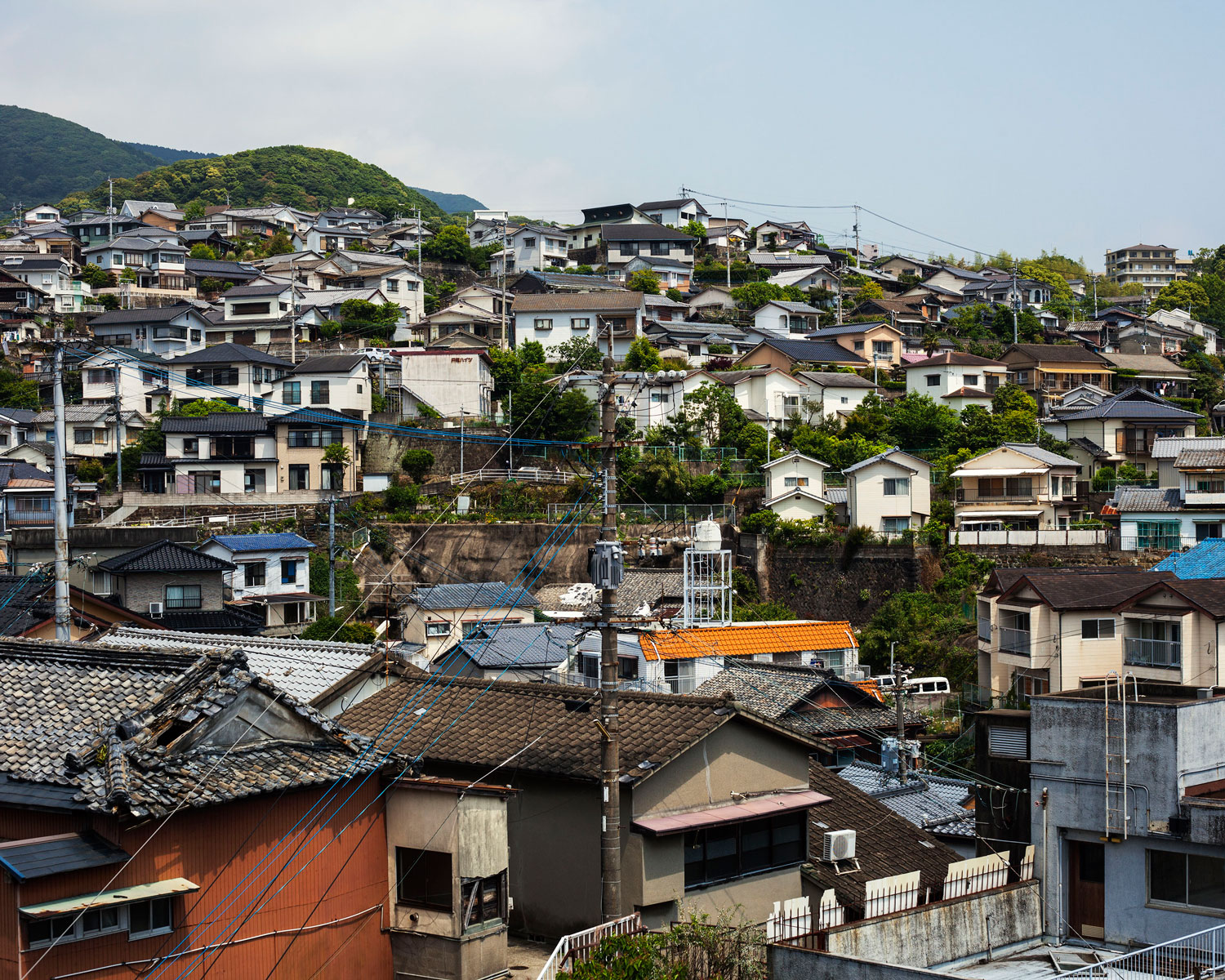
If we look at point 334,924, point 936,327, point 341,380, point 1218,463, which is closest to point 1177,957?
point 334,924

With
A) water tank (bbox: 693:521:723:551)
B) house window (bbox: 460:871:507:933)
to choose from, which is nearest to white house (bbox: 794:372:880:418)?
water tank (bbox: 693:521:723:551)

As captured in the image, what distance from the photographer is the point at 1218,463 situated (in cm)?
3831

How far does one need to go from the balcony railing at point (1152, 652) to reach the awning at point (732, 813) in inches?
606

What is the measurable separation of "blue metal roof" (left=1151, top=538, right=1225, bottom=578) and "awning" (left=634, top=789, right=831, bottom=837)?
66.9 feet

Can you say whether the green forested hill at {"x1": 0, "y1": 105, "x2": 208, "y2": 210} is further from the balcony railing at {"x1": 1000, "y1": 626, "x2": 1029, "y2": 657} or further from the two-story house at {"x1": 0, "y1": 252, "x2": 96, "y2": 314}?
the balcony railing at {"x1": 1000, "y1": 626, "x2": 1029, "y2": 657}

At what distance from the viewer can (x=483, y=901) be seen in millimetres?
11633

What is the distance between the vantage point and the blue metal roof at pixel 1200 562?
31.5 meters

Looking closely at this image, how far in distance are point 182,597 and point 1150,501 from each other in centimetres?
3064

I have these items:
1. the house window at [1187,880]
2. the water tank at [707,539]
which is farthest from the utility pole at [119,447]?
the house window at [1187,880]

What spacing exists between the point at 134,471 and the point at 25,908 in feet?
135

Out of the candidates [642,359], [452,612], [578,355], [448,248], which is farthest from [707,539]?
[448,248]

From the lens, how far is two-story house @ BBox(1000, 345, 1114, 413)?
57000 millimetres

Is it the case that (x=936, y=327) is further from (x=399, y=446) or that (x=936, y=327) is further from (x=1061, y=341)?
(x=399, y=446)

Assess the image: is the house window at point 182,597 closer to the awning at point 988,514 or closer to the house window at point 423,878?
the house window at point 423,878
